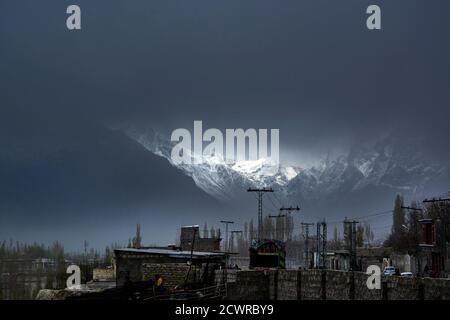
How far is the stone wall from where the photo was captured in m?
28.3

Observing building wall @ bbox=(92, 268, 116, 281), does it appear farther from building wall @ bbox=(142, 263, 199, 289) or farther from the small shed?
building wall @ bbox=(142, 263, 199, 289)

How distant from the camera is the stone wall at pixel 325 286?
28297 mm

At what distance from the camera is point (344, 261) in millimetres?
99875

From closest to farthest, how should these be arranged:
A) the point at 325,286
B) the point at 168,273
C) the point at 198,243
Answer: the point at 325,286, the point at 168,273, the point at 198,243

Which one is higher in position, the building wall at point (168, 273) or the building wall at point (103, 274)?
the building wall at point (168, 273)

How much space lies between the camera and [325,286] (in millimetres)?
36938

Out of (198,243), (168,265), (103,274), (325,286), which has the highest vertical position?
(168,265)

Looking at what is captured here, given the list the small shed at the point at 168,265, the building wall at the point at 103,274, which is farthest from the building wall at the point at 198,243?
the small shed at the point at 168,265

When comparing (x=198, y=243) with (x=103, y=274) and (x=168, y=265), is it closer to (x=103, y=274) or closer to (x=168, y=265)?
(x=103, y=274)

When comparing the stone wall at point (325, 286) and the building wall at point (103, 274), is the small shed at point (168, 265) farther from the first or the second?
the building wall at point (103, 274)

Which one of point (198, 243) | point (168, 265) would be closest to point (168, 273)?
point (168, 265)
